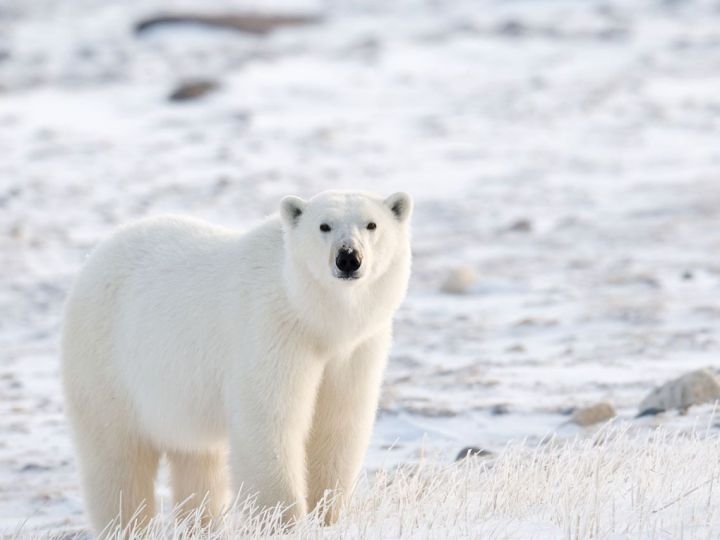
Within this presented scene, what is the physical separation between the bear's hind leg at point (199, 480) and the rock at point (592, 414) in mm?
1713

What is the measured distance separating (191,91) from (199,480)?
12.3 metres

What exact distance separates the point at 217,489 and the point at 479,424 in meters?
1.64

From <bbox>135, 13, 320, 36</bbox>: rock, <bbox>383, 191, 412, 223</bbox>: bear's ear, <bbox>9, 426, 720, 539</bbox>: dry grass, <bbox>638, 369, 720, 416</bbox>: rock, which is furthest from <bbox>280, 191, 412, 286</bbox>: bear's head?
<bbox>135, 13, 320, 36</bbox>: rock

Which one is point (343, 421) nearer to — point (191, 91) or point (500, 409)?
point (500, 409)

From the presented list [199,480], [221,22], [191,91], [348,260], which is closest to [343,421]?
[348,260]

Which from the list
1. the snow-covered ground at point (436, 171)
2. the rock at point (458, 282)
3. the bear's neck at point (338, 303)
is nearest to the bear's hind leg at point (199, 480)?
the snow-covered ground at point (436, 171)

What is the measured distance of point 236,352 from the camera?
409 cm

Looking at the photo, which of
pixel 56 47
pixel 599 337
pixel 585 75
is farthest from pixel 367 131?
pixel 599 337

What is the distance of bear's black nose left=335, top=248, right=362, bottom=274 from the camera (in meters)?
3.79

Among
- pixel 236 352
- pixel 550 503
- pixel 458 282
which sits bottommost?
pixel 458 282

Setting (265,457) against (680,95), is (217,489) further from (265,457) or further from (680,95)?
(680,95)

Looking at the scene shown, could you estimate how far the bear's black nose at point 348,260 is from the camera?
149 inches

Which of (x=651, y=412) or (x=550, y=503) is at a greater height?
(x=550, y=503)

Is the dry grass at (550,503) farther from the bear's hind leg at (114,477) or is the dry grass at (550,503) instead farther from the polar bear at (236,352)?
the bear's hind leg at (114,477)
